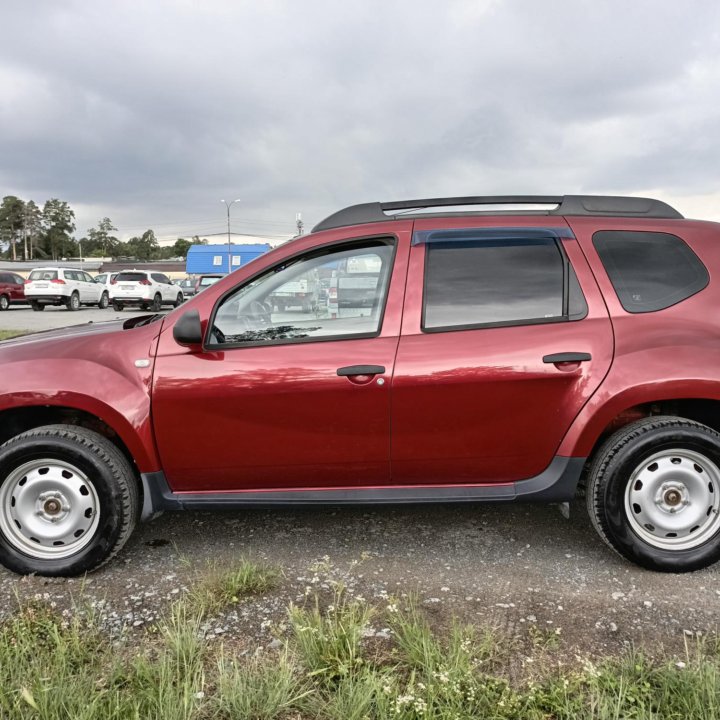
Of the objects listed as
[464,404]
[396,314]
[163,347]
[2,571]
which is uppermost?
[396,314]

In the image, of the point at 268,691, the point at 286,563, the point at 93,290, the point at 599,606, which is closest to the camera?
the point at 268,691

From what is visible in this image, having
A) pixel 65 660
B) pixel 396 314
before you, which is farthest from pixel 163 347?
A: pixel 65 660

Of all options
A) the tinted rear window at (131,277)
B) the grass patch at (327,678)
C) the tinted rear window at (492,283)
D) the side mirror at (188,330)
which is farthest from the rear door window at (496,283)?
the tinted rear window at (131,277)

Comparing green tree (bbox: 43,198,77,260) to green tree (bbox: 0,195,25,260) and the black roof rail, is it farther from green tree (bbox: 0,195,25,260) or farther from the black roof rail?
the black roof rail

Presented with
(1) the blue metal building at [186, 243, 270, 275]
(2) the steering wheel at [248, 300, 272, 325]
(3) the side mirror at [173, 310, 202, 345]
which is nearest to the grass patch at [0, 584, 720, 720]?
(3) the side mirror at [173, 310, 202, 345]

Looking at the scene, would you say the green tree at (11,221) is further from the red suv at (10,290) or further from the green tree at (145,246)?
the red suv at (10,290)

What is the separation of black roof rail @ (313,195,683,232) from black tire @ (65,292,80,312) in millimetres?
23300

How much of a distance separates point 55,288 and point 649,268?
23866 mm

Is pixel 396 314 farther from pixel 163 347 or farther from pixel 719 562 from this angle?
pixel 719 562

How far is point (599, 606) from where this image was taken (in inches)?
99.6

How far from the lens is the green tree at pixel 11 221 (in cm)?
11500

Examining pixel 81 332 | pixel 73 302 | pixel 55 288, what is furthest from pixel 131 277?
pixel 81 332

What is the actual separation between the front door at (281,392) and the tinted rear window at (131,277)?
961 inches

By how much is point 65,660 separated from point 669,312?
304 cm
